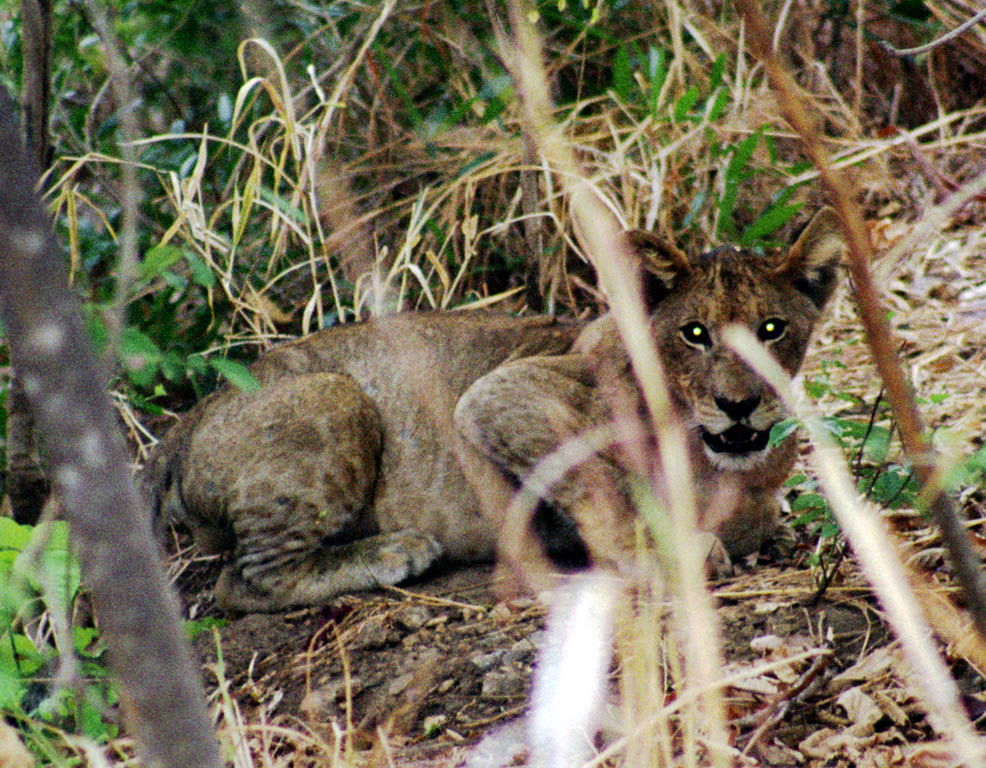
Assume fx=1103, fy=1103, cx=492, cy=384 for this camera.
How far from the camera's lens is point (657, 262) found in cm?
439

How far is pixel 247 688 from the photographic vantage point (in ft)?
12.5

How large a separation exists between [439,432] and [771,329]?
4.99ft

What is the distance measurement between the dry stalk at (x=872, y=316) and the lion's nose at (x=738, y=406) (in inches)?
90.2

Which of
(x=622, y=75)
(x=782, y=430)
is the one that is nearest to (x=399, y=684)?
(x=782, y=430)

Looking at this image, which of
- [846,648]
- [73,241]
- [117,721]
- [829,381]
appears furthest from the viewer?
[829,381]

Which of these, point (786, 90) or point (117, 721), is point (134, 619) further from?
point (117, 721)

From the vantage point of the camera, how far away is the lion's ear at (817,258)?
431cm

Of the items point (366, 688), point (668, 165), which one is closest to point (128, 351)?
point (366, 688)

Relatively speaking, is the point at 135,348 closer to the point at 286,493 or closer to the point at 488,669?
the point at 488,669

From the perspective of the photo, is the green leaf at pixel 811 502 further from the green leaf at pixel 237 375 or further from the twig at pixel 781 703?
the green leaf at pixel 237 375

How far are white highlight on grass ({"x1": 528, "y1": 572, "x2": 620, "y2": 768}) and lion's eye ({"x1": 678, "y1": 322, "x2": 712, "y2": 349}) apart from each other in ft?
3.24

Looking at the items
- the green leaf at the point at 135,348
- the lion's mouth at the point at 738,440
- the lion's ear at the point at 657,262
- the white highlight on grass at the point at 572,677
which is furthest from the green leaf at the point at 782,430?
the green leaf at the point at 135,348

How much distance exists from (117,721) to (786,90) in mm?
3052

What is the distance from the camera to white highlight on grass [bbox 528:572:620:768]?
2887mm
